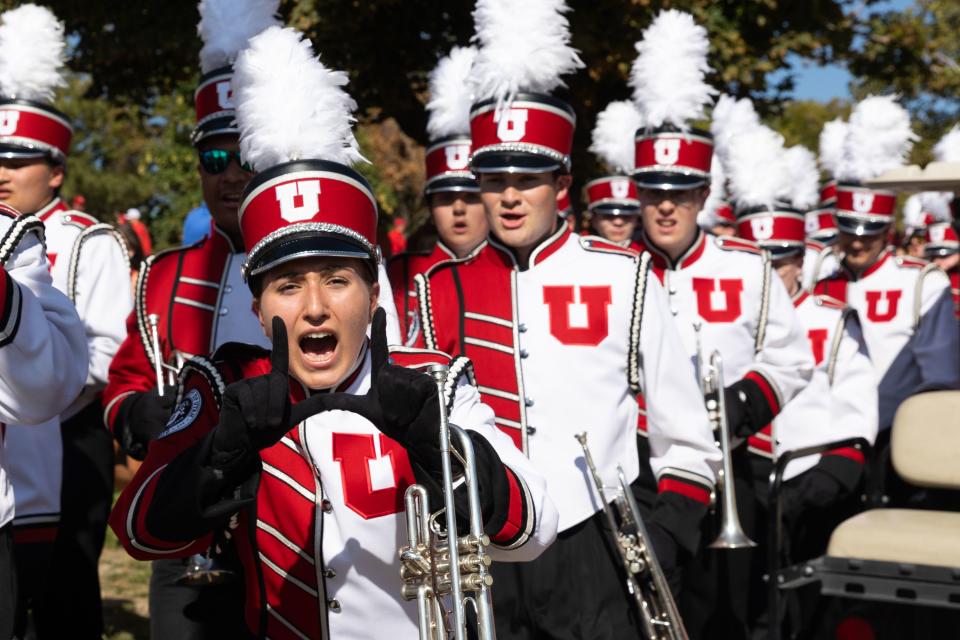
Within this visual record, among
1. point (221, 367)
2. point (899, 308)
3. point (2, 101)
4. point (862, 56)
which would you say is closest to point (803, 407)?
point (899, 308)

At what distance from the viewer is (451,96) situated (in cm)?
750

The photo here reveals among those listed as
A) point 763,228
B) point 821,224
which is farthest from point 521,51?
point 821,224

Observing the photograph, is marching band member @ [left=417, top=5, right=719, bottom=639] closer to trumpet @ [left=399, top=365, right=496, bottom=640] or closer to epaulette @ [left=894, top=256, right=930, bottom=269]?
trumpet @ [left=399, top=365, right=496, bottom=640]

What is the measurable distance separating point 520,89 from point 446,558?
Answer: 290cm

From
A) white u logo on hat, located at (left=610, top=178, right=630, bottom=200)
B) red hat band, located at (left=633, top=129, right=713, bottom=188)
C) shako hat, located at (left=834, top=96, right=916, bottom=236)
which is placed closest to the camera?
red hat band, located at (left=633, top=129, right=713, bottom=188)

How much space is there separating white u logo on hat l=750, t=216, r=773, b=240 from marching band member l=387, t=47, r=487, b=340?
6.72ft

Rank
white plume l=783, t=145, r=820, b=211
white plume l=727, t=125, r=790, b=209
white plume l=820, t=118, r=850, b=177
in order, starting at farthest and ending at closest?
white plume l=820, t=118, r=850, b=177
white plume l=783, t=145, r=820, b=211
white plume l=727, t=125, r=790, b=209

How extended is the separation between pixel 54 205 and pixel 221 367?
331 centimetres

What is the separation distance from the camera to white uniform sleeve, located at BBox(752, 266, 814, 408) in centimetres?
673

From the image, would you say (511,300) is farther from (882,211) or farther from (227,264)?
(882,211)

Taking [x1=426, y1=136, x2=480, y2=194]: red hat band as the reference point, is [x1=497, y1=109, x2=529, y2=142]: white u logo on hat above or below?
below

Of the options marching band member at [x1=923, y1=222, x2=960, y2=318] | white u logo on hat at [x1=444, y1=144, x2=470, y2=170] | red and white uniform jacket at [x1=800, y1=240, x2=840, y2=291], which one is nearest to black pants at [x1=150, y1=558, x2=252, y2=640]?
white u logo on hat at [x1=444, y1=144, x2=470, y2=170]

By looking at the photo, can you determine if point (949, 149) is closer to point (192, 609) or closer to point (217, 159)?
point (217, 159)

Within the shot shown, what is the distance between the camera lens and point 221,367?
3562mm
